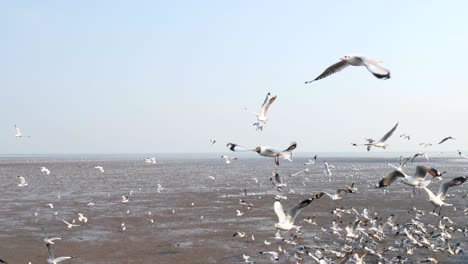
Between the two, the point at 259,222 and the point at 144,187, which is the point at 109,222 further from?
the point at 144,187

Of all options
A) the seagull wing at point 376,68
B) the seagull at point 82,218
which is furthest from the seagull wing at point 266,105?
the seagull at point 82,218

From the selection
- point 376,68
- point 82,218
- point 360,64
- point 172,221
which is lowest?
point 172,221

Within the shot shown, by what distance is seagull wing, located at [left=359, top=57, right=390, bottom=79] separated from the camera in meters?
7.08

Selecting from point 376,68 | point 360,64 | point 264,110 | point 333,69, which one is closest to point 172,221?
point 264,110

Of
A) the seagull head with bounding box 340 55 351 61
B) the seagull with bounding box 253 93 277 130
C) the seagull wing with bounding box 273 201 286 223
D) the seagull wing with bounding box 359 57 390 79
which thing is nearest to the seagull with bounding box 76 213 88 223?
the seagull with bounding box 253 93 277 130

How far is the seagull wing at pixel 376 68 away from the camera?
7.08m

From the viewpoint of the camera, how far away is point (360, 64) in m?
8.30

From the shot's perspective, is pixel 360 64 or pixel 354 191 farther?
pixel 354 191

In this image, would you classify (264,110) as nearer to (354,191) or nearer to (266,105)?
(266,105)

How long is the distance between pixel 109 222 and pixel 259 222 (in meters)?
8.93

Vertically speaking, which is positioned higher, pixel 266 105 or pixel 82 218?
pixel 266 105

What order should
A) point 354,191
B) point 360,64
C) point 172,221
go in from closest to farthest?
point 360,64 < point 354,191 < point 172,221

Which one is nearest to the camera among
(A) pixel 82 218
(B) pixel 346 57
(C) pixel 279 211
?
(B) pixel 346 57

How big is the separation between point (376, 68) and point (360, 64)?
2.68 feet
